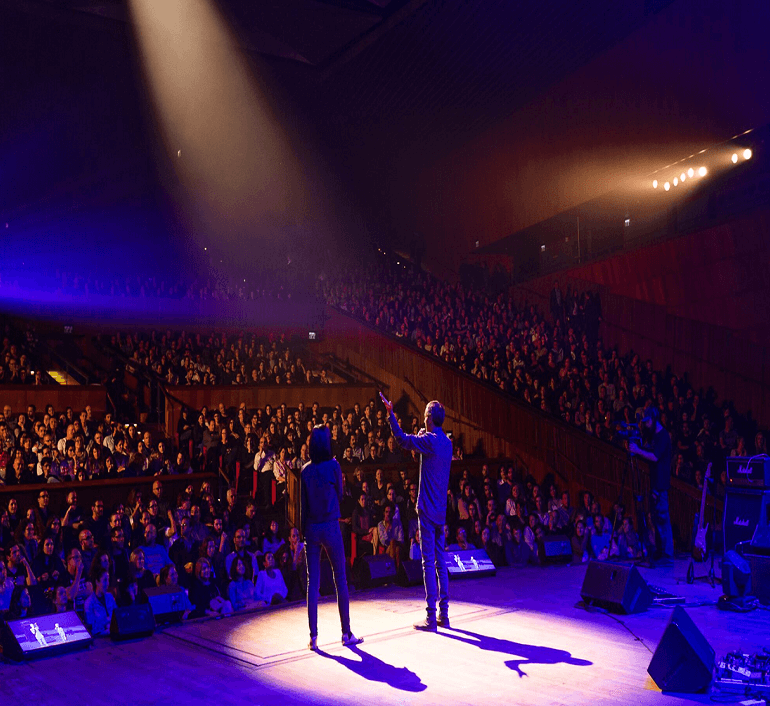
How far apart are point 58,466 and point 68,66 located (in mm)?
9617

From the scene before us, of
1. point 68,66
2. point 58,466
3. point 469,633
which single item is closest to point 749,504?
point 469,633

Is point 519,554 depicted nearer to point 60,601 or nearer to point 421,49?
point 60,601

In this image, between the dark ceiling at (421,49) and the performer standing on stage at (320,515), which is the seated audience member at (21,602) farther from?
the dark ceiling at (421,49)

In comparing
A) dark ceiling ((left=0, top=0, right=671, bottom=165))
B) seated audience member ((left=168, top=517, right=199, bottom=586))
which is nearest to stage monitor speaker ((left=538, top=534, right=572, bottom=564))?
seated audience member ((left=168, top=517, right=199, bottom=586))

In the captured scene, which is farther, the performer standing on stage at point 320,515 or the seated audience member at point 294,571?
the seated audience member at point 294,571

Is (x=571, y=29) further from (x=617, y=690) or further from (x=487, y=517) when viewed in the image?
(x=617, y=690)

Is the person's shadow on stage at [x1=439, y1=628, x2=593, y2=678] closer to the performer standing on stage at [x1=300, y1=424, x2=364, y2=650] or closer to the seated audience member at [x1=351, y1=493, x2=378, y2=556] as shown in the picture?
the performer standing on stage at [x1=300, y1=424, x2=364, y2=650]

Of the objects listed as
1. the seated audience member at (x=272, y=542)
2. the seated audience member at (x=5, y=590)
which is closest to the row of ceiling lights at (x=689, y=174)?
the seated audience member at (x=272, y=542)

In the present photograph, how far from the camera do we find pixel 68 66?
16.3 m

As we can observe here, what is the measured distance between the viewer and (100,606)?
696cm

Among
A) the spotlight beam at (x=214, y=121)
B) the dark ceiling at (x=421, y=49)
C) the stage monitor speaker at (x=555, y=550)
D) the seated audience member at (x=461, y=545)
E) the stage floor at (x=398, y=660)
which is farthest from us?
the spotlight beam at (x=214, y=121)

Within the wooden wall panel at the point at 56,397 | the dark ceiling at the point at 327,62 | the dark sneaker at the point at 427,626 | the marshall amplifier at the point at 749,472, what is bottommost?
the dark sneaker at the point at 427,626

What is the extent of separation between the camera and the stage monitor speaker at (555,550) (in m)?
9.10

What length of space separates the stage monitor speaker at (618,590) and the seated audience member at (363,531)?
3478 mm
